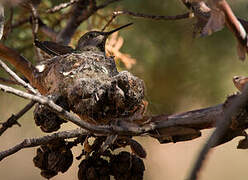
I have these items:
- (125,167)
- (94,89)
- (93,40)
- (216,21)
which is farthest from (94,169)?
(93,40)

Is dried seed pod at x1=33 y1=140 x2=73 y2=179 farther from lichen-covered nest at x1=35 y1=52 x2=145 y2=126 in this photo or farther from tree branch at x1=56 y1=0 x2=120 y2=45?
tree branch at x1=56 y1=0 x2=120 y2=45

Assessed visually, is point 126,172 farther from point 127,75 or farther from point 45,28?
point 45,28

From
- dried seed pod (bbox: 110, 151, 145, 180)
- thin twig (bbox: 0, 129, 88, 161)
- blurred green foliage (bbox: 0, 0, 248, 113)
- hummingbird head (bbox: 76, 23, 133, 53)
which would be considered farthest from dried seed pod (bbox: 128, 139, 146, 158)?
hummingbird head (bbox: 76, 23, 133, 53)

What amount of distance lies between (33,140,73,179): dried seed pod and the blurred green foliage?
0.94 metres

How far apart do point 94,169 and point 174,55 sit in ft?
4.34

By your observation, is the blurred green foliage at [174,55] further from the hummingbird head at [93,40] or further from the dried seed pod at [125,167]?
the dried seed pod at [125,167]

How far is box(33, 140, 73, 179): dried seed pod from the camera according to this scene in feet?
4.48

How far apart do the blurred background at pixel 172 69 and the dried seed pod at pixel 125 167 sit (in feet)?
2.49

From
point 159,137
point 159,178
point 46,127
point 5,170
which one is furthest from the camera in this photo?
point 5,170

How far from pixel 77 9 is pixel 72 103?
121 centimetres

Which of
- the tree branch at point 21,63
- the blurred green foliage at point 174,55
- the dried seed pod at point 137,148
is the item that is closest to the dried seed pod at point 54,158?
the dried seed pod at point 137,148

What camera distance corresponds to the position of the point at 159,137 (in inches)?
48.5

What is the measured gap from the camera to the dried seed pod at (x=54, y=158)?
53.7 inches

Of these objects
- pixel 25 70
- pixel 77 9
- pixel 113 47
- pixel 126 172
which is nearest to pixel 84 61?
pixel 25 70
